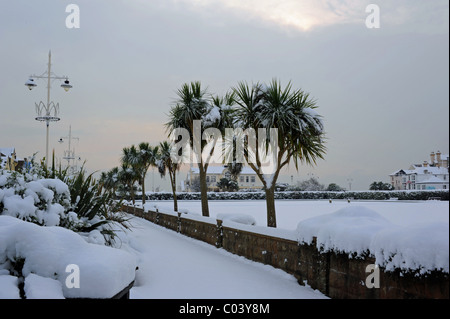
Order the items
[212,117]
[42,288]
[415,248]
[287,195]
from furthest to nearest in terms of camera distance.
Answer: [287,195]
[212,117]
[415,248]
[42,288]

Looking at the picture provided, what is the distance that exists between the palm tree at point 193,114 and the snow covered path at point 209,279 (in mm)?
8582

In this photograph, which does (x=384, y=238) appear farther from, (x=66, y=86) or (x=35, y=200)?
(x=66, y=86)

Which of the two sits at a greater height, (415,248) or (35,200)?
(35,200)

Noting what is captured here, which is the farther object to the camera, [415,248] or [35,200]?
[35,200]

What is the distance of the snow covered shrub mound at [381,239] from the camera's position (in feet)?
13.8

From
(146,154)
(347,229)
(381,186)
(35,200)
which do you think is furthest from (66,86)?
(381,186)

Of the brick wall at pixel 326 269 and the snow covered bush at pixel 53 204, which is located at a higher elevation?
the snow covered bush at pixel 53 204

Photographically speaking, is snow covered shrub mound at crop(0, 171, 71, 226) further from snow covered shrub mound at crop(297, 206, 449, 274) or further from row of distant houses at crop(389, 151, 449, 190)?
row of distant houses at crop(389, 151, 449, 190)

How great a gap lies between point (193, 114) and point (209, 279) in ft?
43.6

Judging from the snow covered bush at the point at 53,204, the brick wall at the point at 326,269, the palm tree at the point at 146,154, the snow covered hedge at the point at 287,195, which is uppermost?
the palm tree at the point at 146,154

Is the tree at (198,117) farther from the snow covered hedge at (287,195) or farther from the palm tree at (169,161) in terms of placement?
the snow covered hedge at (287,195)

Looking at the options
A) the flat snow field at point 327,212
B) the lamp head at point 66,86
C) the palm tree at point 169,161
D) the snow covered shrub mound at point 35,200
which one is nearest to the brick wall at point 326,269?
the snow covered shrub mound at point 35,200

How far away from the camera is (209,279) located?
8.30m
